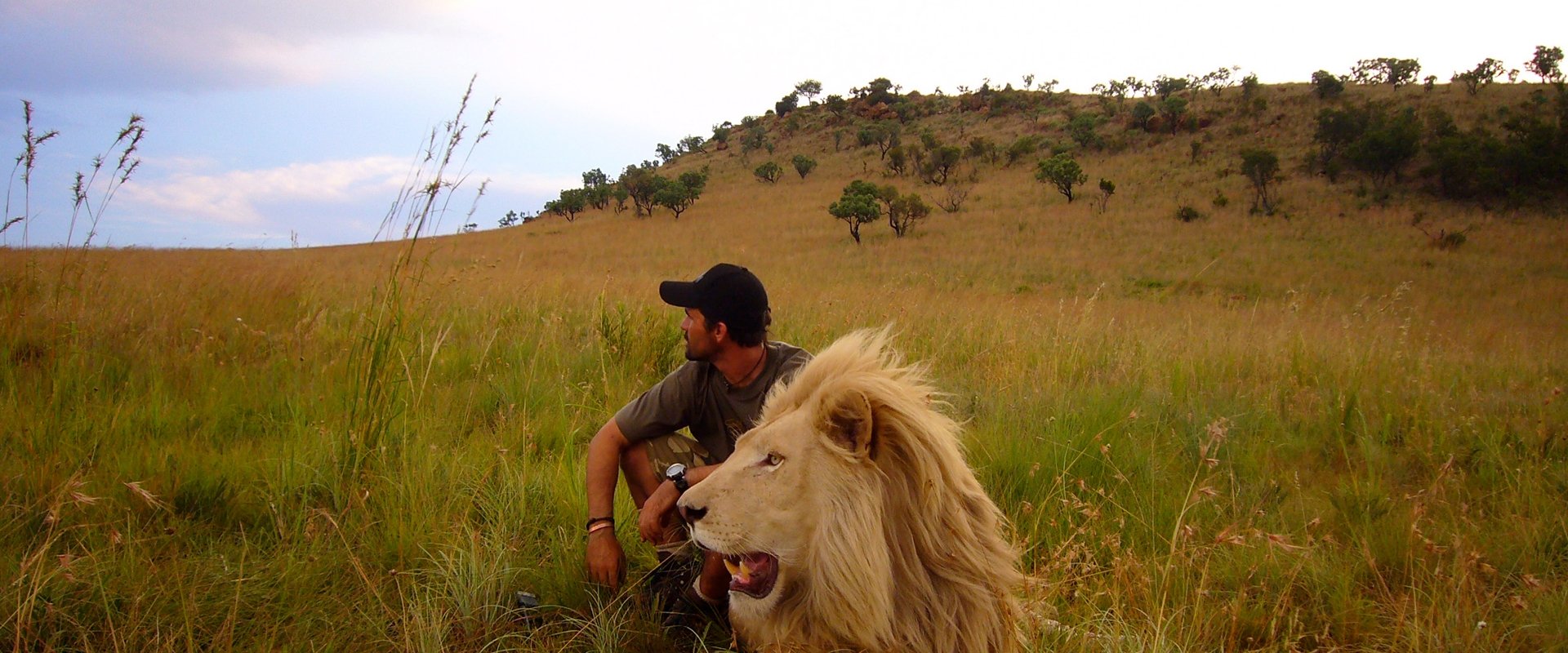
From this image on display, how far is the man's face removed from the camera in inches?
120

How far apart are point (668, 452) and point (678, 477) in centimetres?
53

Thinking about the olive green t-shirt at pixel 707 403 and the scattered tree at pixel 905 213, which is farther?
the scattered tree at pixel 905 213

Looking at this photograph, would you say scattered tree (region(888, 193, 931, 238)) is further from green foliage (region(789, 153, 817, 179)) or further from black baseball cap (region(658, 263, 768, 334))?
black baseball cap (region(658, 263, 768, 334))

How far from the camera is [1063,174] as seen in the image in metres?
35.9

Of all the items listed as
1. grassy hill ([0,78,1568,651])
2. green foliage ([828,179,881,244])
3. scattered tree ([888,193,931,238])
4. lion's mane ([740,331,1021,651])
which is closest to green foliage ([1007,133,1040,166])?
scattered tree ([888,193,931,238])

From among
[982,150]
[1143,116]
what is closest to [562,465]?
[982,150]

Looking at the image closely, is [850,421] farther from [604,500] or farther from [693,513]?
[604,500]

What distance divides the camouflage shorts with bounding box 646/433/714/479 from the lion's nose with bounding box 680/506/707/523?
1.10 m

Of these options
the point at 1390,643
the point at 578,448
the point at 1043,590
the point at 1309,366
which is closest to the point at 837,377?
the point at 1043,590

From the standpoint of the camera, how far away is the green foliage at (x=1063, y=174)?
117 ft

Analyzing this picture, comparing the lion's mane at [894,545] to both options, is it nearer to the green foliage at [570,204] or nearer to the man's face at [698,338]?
the man's face at [698,338]

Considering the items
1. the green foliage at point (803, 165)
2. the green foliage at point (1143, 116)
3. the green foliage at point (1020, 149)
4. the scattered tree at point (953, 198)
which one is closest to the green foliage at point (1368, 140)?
the green foliage at point (1143, 116)

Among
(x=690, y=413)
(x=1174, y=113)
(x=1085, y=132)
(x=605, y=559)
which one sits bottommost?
(x=605, y=559)

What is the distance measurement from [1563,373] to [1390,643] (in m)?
6.92
